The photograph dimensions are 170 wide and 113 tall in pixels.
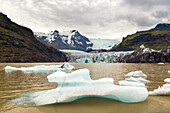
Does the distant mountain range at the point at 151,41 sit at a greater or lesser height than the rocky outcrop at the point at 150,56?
greater

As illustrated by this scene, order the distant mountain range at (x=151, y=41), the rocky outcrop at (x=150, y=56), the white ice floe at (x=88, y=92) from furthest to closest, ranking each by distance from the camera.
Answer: the distant mountain range at (x=151, y=41), the rocky outcrop at (x=150, y=56), the white ice floe at (x=88, y=92)

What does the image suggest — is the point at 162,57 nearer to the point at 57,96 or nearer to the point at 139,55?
the point at 139,55

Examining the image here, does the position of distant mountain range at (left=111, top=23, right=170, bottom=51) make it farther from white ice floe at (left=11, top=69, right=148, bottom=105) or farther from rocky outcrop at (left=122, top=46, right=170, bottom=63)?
white ice floe at (left=11, top=69, right=148, bottom=105)

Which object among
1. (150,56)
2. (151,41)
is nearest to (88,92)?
(150,56)

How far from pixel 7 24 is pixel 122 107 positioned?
4817 inches

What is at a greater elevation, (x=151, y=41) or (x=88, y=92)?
(x=151, y=41)

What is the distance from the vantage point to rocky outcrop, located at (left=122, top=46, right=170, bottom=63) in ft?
219

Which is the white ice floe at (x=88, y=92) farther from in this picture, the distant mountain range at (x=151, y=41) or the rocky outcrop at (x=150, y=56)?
the distant mountain range at (x=151, y=41)

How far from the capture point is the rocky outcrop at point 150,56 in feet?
219

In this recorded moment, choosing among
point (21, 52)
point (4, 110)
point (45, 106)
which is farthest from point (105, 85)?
point (21, 52)

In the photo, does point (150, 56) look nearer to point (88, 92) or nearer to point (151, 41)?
point (88, 92)

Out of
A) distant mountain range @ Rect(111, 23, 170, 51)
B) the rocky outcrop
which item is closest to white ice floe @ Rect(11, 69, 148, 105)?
the rocky outcrop

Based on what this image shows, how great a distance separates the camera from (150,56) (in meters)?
68.6

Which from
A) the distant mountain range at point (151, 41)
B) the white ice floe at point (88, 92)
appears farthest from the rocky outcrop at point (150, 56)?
the distant mountain range at point (151, 41)
